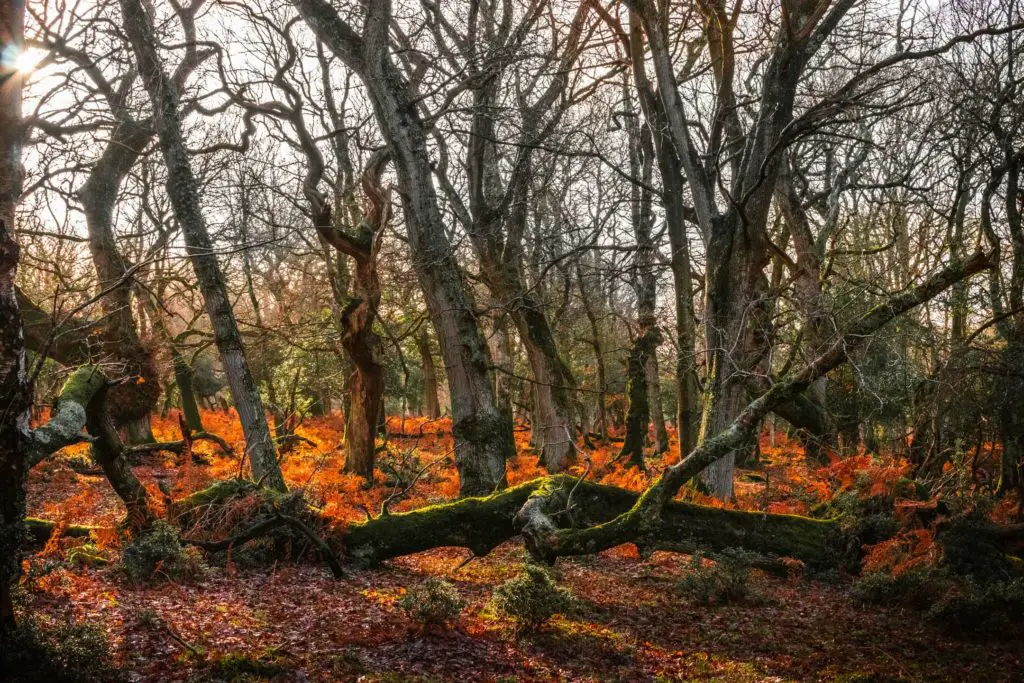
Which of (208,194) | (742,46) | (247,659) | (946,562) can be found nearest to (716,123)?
(742,46)

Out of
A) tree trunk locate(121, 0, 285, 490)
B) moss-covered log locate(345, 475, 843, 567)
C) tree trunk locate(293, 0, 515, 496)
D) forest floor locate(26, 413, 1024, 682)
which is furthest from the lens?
tree trunk locate(293, 0, 515, 496)

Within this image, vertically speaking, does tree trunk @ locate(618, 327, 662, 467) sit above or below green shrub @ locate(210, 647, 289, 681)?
above

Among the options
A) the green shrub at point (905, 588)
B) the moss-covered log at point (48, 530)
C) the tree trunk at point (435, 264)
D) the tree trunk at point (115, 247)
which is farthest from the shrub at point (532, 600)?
the tree trunk at point (115, 247)

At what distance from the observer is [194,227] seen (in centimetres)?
1007

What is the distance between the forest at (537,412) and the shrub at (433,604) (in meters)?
0.03

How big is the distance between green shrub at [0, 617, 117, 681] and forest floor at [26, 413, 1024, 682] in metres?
0.31

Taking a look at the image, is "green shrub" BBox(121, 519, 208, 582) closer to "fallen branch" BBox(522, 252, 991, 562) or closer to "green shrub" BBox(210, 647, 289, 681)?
"green shrub" BBox(210, 647, 289, 681)

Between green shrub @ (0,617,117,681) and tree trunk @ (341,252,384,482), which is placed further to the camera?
tree trunk @ (341,252,384,482)

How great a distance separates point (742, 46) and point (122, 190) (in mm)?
13318

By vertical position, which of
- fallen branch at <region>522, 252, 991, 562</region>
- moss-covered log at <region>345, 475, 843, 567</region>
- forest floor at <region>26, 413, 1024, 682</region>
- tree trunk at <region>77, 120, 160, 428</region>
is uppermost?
tree trunk at <region>77, 120, 160, 428</region>

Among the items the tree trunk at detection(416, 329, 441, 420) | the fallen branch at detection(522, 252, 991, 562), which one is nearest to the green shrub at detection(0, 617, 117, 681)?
the fallen branch at detection(522, 252, 991, 562)

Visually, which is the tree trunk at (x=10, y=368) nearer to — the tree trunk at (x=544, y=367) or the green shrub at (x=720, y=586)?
the green shrub at (x=720, y=586)

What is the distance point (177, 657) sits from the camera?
5.32m

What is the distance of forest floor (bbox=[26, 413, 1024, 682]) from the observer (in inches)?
223
